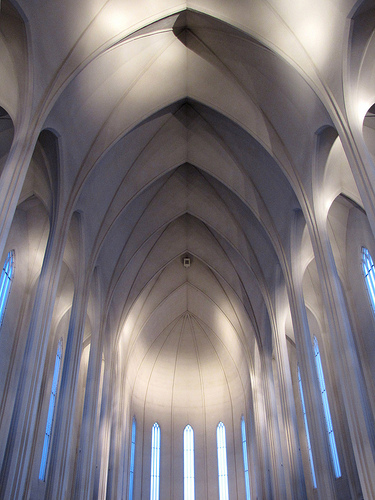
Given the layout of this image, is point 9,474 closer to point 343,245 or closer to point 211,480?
point 343,245

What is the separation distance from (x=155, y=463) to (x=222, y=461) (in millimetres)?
3681

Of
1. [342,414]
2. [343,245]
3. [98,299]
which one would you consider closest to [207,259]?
[98,299]

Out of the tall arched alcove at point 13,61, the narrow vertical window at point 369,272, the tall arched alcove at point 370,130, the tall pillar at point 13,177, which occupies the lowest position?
the tall pillar at point 13,177

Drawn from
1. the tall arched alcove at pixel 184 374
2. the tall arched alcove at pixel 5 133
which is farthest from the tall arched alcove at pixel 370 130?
the tall arched alcove at pixel 184 374

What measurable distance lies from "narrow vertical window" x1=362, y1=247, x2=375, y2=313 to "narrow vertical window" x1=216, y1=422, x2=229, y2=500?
597 inches

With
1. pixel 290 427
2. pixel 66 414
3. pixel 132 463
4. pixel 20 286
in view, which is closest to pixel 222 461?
pixel 132 463

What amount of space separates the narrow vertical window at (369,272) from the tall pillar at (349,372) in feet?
11.9

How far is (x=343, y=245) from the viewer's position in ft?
53.5

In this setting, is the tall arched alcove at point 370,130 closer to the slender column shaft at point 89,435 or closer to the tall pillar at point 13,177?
the tall pillar at point 13,177

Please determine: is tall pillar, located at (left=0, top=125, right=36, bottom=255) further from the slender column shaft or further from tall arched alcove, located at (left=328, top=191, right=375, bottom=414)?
tall arched alcove, located at (left=328, top=191, right=375, bottom=414)

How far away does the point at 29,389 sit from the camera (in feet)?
33.6

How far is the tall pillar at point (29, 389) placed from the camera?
9477 mm

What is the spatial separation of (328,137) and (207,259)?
10.9 m

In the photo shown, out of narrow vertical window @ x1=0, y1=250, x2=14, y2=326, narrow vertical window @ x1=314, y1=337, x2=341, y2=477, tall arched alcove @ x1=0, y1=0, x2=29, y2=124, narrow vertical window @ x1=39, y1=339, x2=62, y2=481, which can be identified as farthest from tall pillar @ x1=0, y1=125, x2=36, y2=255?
→ narrow vertical window @ x1=314, y1=337, x2=341, y2=477
